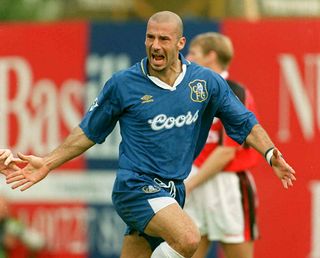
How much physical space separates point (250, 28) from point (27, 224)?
3191 millimetres

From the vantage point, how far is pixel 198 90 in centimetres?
864

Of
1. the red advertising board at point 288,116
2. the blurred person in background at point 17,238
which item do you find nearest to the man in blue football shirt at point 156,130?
the red advertising board at point 288,116

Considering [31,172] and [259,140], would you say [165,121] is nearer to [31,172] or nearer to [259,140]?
[259,140]

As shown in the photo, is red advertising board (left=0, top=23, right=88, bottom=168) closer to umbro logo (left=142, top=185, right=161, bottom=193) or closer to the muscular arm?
the muscular arm

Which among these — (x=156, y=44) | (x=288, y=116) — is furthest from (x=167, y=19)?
(x=288, y=116)

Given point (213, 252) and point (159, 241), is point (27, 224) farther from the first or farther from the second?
point (159, 241)

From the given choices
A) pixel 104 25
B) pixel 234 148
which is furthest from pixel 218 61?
pixel 104 25

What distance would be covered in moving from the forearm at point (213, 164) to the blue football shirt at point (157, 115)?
137cm

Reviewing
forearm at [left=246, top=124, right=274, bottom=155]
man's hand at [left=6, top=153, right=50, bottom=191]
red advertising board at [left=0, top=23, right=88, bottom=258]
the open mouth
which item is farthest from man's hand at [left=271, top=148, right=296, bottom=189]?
red advertising board at [left=0, top=23, right=88, bottom=258]

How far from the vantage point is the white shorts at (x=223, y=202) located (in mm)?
10375

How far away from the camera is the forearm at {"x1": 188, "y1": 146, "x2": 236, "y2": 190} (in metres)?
10.1

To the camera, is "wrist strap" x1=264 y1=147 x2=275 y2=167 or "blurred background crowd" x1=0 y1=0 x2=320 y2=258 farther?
"blurred background crowd" x1=0 y1=0 x2=320 y2=258

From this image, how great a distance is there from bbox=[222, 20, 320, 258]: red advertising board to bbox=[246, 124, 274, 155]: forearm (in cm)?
338

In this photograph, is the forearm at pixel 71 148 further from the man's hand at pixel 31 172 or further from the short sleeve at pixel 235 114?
the short sleeve at pixel 235 114
